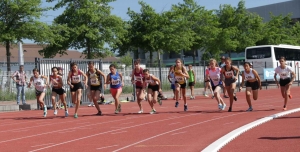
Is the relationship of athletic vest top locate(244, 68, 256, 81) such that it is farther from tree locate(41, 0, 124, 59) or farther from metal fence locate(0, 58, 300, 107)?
tree locate(41, 0, 124, 59)

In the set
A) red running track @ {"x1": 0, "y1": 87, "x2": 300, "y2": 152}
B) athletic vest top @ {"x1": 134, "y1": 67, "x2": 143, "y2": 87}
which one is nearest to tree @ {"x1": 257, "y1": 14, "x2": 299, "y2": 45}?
athletic vest top @ {"x1": 134, "y1": 67, "x2": 143, "y2": 87}

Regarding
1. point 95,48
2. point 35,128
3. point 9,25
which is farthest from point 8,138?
point 95,48

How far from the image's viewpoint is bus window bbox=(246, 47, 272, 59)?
148 feet

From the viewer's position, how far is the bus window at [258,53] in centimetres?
4516

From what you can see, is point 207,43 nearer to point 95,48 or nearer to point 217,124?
point 95,48

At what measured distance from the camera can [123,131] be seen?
1319 cm

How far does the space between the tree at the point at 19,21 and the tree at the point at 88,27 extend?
269cm

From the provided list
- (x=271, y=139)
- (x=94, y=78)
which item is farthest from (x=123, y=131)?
(x=94, y=78)

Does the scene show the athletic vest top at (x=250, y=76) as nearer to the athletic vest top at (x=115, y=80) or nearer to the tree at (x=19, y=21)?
the athletic vest top at (x=115, y=80)

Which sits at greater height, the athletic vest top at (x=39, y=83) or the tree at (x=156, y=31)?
the tree at (x=156, y=31)

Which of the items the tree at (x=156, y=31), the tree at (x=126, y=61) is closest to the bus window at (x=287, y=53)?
the tree at (x=156, y=31)

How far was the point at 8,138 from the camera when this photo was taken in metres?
12.6

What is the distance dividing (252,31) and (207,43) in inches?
294

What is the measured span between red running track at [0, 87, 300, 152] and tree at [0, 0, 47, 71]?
1599 cm
